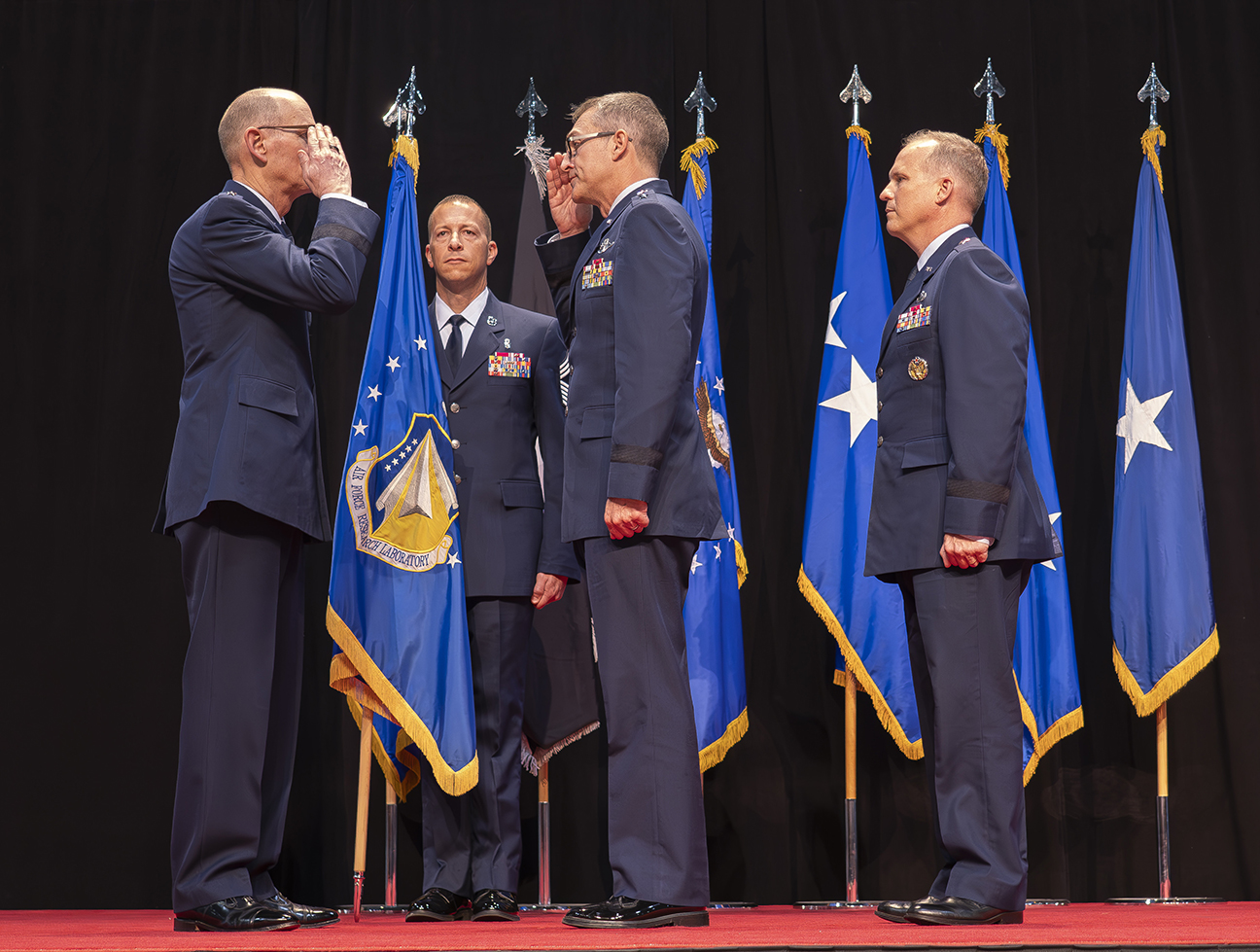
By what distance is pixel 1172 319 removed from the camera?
13.2ft

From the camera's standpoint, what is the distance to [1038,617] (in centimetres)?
391

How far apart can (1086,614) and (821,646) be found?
0.95 metres

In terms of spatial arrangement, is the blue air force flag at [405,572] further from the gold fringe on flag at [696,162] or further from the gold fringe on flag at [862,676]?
the gold fringe on flag at [862,676]

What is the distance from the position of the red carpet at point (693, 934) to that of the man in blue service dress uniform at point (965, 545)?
0.17m

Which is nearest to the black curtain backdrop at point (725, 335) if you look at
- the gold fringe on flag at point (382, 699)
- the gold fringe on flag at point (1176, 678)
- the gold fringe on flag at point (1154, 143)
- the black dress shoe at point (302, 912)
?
the gold fringe on flag at point (1154, 143)

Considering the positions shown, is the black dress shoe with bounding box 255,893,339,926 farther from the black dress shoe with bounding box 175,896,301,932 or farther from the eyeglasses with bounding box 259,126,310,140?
the eyeglasses with bounding box 259,126,310,140

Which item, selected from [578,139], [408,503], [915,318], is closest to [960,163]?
[915,318]

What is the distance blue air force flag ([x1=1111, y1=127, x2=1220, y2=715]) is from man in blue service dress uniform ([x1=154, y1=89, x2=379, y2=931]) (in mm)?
2604

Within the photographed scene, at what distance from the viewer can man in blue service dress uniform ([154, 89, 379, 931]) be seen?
2420 mm

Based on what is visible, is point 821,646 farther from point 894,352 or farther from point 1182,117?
point 1182,117

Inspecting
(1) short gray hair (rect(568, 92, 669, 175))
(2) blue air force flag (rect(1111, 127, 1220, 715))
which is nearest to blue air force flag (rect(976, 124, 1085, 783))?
(2) blue air force flag (rect(1111, 127, 1220, 715))

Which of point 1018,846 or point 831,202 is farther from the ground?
point 831,202

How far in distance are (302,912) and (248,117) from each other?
68.4 inches

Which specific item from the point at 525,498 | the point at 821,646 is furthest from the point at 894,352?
the point at 821,646
